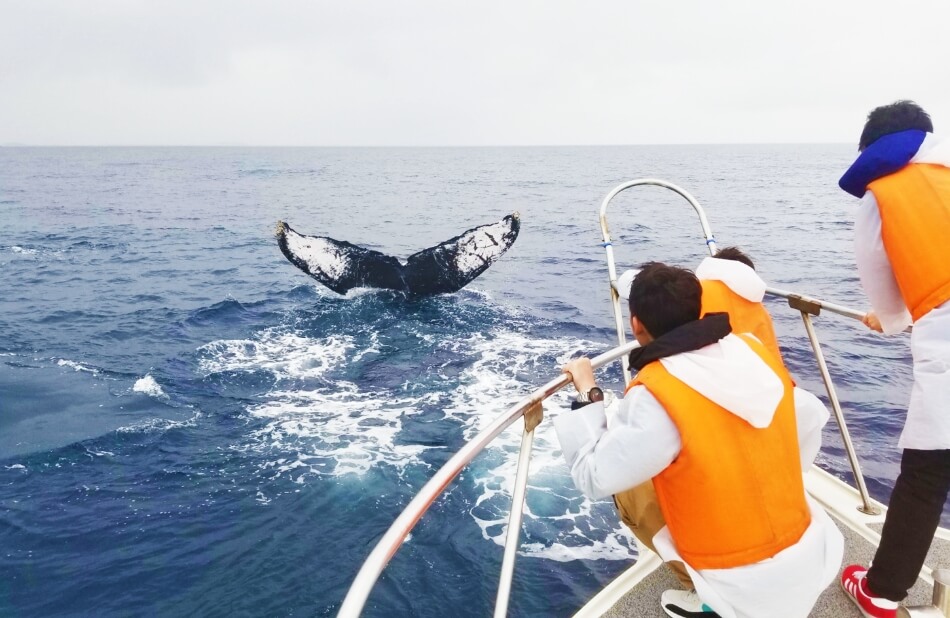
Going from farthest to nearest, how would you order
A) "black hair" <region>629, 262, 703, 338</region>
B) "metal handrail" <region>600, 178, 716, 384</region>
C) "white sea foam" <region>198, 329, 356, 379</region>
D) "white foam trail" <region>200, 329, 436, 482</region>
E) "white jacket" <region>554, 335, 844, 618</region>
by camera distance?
"white sea foam" <region>198, 329, 356, 379</region>
"white foam trail" <region>200, 329, 436, 482</region>
"metal handrail" <region>600, 178, 716, 384</region>
"black hair" <region>629, 262, 703, 338</region>
"white jacket" <region>554, 335, 844, 618</region>

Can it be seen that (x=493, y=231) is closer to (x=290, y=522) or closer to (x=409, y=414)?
(x=409, y=414)

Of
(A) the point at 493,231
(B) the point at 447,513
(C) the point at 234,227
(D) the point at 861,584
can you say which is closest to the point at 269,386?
(B) the point at 447,513

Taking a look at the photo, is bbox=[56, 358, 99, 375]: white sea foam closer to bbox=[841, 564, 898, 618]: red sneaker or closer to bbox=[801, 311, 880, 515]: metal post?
bbox=[801, 311, 880, 515]: metal post

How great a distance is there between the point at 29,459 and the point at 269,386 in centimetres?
383

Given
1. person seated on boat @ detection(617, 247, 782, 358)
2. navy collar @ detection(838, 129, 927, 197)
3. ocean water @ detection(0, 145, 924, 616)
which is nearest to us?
navy collar @ detection(838, 129, 927, 197)

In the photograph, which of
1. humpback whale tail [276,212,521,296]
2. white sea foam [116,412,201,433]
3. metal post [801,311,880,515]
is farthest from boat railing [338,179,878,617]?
humpback whale tail [276,212,521,296]

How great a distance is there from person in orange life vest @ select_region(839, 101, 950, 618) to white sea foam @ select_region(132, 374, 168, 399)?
1132 centimetres

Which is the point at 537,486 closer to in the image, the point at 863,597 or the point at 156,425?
the point at 863,597

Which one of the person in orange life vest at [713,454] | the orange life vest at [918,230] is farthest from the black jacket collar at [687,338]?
the orange life vest at [918,230]

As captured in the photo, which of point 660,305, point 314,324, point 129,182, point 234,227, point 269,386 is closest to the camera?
point 660,305

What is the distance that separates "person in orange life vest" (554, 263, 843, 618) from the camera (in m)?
2.11

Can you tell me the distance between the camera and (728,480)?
217cm

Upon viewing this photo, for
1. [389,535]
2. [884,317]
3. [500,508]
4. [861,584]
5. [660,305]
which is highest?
[660,305]

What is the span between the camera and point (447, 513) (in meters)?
7.52
